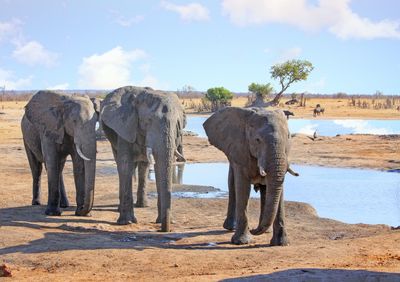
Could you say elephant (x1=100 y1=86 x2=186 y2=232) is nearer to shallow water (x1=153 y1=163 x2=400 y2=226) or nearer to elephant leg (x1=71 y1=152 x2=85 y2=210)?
elephant leg (x1=71 y1=152 x2=85 y2=210)

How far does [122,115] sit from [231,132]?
2.41m

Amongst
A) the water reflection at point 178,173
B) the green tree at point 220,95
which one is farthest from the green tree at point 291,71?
the water reflection at point 178,173

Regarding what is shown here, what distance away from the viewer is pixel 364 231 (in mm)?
12359

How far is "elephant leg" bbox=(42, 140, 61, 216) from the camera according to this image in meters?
12.7

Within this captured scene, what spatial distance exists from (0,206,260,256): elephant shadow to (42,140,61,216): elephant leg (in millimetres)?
232

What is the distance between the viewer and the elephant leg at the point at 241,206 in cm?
1064

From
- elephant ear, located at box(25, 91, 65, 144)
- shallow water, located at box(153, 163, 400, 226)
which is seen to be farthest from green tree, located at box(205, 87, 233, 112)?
elephant ear, located at box(25, 91, 65, 144)

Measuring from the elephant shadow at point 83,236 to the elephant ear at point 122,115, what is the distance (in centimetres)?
173

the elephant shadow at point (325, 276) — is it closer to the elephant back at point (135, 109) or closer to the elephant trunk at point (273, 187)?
the elephant trunk at point (273, 187)

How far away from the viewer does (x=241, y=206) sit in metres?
10.7

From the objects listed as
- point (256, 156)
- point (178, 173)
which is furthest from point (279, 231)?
point (178, 173)

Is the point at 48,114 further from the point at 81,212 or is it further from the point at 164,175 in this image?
the point at 164,175

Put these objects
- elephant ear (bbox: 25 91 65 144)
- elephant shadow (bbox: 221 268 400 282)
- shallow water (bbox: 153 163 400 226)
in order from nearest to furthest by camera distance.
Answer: elephant shadow (bbox: 221 268 400 282)
elephant ear (bbox: 25 91 65 144)
shallow water (bbox: 153 163 400 226)

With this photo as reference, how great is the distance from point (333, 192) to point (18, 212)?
903 cm
